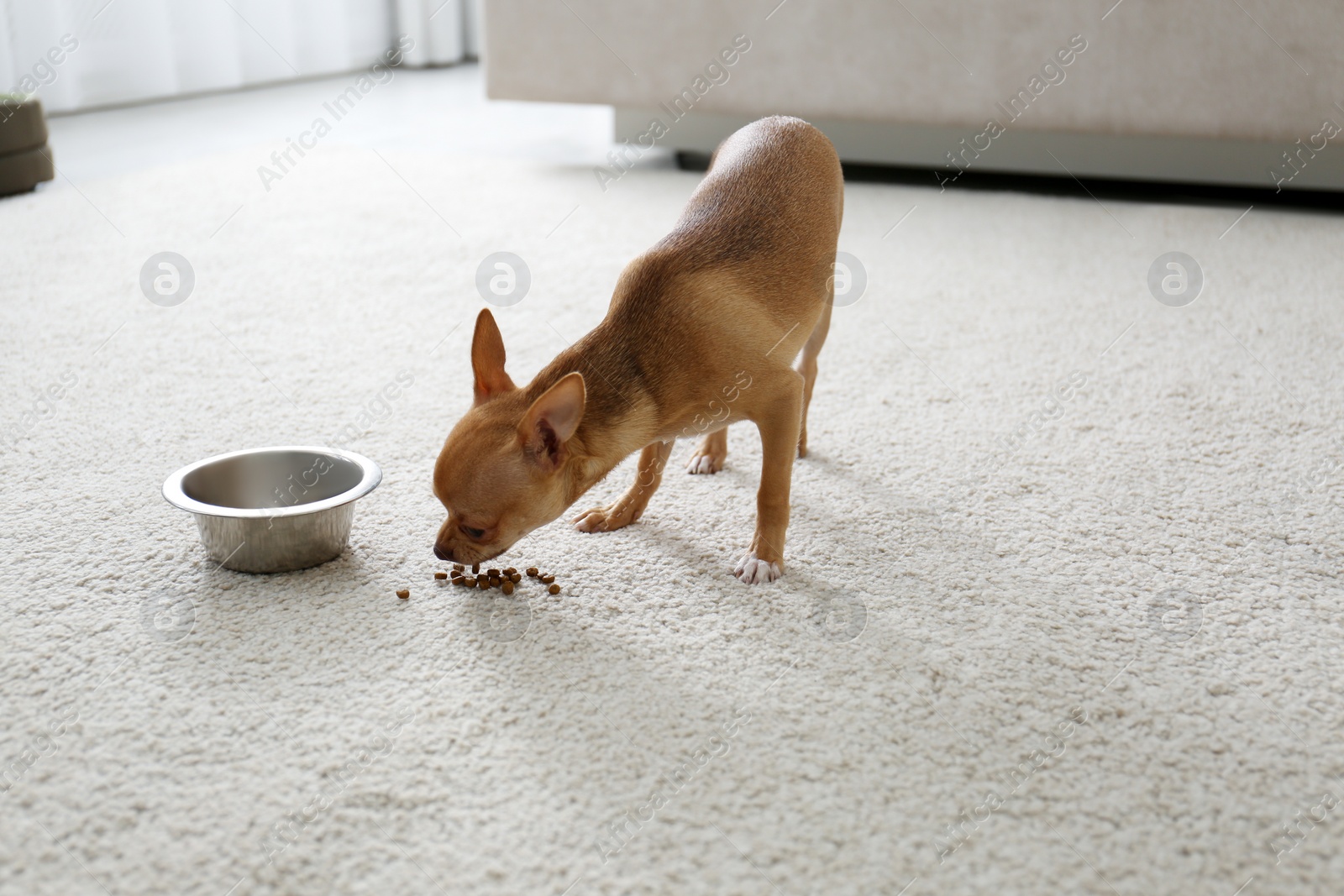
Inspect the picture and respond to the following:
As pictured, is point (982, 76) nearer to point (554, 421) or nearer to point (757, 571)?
point (757, 571)

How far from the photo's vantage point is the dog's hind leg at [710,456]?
245cm

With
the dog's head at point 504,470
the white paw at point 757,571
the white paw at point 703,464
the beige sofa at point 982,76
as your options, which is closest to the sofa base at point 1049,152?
the beige sofa at point 982,76

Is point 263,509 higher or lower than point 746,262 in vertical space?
lower

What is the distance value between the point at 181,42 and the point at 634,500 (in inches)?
252

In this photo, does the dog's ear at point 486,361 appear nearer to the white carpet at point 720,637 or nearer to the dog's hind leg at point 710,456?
the white carpet at point 720,637

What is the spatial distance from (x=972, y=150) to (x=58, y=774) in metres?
4.57

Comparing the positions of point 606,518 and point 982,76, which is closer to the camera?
point 606,518

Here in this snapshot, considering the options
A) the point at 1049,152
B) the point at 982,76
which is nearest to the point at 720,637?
the point at 982,76

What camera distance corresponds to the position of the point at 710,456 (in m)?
2.46

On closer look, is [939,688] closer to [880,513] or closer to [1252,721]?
[1252,721]

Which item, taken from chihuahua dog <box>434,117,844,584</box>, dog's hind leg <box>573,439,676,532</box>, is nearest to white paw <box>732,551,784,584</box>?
chihuahua dog <box>434,117,844,584</box>

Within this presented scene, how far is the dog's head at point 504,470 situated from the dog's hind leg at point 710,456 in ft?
2.28

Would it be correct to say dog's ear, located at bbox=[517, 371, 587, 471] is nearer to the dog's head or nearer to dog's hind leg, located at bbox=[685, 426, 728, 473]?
the dog's head

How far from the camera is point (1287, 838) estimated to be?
138cm
